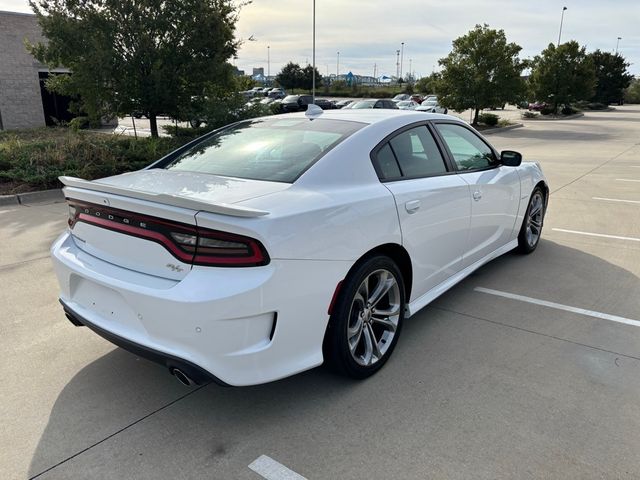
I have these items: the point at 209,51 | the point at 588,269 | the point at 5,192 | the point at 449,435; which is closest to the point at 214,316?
the point at 449,435

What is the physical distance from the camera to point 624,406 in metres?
2.80

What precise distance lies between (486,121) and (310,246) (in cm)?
2816

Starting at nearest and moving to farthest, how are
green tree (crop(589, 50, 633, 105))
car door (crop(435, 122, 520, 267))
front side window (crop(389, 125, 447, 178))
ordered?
front side window (crop(389, 125, 447, 178)), car door (crop(435, 122, 520, 267)), green tree (crop(589, 50, 633, 105))

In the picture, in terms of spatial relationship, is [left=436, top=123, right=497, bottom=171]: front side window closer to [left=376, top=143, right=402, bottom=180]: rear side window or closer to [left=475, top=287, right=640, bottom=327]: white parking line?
[left=376, top=143, right=402, bottom=180]: rear side window

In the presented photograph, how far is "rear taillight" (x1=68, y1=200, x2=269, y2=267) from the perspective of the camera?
7.52ft

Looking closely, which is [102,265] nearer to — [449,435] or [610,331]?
[449,435]

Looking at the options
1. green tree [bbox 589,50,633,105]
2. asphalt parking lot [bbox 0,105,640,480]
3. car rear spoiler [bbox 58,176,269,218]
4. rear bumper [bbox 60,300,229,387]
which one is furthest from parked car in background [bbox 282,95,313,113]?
green tree [bbox 589,50,633,105]

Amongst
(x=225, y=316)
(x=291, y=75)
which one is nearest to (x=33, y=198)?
(x=225, y=316)

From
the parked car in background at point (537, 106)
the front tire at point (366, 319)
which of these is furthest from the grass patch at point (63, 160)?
the parked car in background at point (537, 106)

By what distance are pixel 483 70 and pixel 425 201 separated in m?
25.9

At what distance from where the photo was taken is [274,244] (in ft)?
7.59

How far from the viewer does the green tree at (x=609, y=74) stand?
61.9m

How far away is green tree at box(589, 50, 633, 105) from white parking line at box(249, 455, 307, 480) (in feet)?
234

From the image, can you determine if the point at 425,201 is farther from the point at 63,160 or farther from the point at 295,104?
the point at 295,104
